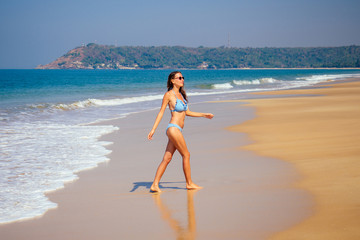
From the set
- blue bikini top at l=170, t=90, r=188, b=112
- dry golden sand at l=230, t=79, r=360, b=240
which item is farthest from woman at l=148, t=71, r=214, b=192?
dry golden sand at l=230, t=79, r=360, b=240

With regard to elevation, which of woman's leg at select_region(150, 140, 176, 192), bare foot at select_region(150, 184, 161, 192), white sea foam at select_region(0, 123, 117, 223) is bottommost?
white sea foam at select_region(0, 123, 117, 223)

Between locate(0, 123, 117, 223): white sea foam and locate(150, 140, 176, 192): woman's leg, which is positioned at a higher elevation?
locate(150, 140, 176, 192): woman's leg

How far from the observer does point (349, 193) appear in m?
5.10

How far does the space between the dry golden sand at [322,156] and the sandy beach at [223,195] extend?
0.06ft

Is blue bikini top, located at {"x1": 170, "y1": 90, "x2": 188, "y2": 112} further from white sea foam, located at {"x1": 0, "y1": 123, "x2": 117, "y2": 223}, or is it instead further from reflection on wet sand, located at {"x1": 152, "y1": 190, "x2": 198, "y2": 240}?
white sea foam, located at {"x1": 0, "y1": 123, "x2": 117, "y2": 223}

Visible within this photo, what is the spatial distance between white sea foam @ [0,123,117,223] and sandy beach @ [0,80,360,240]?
293 mm

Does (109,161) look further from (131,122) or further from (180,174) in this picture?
(131,122)

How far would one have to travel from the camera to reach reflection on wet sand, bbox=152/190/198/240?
421 centimetres

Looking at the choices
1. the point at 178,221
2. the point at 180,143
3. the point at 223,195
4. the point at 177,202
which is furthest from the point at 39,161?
the point at 178,221

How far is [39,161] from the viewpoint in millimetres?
8109

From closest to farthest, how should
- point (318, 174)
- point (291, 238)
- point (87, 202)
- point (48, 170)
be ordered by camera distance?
point (291, 238) → point (87, 202) → point (318, 174) → point (48, 170)

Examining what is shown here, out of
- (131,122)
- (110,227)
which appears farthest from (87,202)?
(131,122)

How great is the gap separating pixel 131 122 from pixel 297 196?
10.0 meters

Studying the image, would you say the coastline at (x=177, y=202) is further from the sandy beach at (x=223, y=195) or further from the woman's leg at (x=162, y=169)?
the woman's leg at (x=162, y=169)
